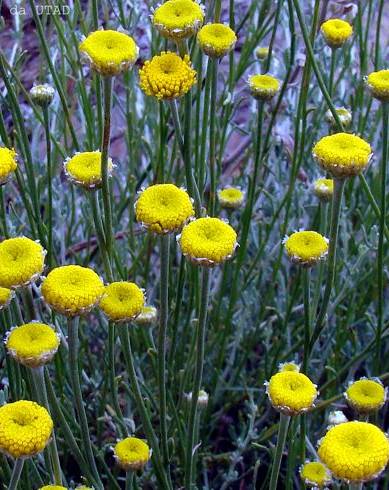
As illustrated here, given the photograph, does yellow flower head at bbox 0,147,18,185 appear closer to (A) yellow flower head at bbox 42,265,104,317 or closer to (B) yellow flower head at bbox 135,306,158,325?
(A) yellow flower head at bbox 42,265,104,317

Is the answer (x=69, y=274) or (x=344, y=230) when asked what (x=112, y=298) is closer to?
(x=69, y=274)

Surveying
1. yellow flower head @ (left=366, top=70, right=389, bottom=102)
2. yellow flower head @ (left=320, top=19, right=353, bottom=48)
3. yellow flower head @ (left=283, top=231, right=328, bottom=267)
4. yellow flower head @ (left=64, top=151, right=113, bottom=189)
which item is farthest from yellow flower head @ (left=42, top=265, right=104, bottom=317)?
yellow flower head @ (left=320, top=19, right=353, bottom=48)

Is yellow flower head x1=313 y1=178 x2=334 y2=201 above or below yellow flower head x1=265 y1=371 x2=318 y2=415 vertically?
above

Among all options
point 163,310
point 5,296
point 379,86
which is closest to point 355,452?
point 163,310

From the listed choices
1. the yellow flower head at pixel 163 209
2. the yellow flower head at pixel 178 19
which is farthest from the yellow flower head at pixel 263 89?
the yellow flower head at pixel 163 209

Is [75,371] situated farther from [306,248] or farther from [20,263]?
[306,248]

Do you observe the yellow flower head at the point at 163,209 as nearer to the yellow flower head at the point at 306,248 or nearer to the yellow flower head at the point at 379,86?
the yellow flower head at the point at 306,248
